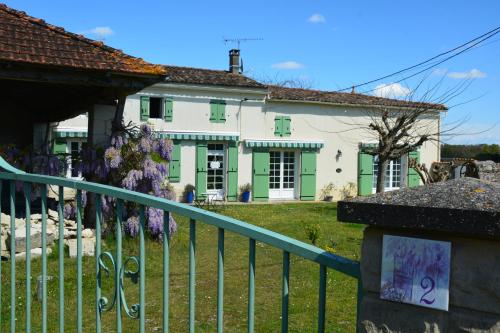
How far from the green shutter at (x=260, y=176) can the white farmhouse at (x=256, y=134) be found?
35 millimetres

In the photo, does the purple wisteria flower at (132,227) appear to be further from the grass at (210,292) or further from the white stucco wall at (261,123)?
the white stucco wall at (261,123)

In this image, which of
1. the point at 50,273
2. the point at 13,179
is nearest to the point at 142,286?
the point at 13,179

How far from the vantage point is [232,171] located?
1870 cm

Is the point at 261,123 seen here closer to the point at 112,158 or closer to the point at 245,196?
the point at 245,196

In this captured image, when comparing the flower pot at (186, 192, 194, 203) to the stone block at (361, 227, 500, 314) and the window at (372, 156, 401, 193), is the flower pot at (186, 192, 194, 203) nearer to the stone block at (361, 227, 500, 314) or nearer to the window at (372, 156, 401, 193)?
the window at (372, 156, 401, 193)

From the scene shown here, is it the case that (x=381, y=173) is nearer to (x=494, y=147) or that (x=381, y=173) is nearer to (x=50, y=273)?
(x=50, y=273)

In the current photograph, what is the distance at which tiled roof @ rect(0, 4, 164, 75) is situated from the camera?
7277 millimetres

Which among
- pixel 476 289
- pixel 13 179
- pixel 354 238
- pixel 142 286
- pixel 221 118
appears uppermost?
pixel 221 118

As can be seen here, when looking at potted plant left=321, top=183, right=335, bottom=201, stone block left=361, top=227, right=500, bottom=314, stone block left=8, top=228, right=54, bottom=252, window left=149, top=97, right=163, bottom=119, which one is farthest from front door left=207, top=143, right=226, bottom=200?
stone block left=361, top=227, right=500, bottom=314

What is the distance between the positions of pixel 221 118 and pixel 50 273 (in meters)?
12.8

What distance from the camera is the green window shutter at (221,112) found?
61.0ft

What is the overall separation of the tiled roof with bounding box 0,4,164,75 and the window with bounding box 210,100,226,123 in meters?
10.0

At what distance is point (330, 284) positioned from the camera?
21.5ft

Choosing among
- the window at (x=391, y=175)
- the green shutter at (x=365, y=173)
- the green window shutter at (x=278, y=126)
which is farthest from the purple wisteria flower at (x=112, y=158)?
the window at (x=391, y=175)
